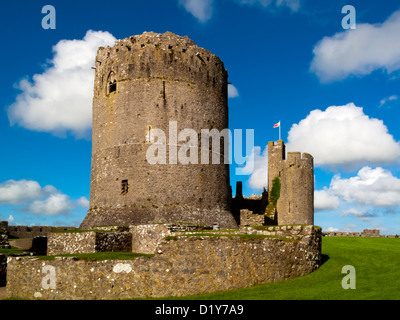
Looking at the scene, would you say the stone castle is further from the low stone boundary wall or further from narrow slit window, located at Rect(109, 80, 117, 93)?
the low stone boundary wall

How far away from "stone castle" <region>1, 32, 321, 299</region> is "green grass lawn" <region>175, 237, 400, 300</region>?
625mm

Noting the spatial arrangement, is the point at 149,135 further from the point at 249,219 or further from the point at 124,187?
the point at 249,219

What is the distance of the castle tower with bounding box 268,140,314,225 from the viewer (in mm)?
34812

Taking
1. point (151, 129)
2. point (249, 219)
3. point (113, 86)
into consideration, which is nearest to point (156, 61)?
point (113, 86)

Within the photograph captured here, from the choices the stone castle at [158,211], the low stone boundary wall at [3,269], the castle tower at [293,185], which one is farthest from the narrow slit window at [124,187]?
the castle tower at [293,185]

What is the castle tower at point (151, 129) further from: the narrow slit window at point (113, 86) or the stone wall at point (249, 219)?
the stone wall at point (249, 219)

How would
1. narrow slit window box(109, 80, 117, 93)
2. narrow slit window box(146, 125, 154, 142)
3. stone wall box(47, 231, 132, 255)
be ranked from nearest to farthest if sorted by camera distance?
stone wall box(47, 231, 132, 255) → narrow slit window box(146, 125, 154, 142) → narrow slit window box(109, 80, 117, 93)

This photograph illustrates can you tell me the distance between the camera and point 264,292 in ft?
42.3

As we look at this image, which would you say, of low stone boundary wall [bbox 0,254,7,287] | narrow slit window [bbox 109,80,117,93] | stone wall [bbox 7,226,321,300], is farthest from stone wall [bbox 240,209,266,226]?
low stone boundary wall [bbox 0,254,7,287]

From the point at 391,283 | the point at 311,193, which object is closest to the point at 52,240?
the point at 391,283

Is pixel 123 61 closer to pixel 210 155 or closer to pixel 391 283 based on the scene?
pixel 210 155

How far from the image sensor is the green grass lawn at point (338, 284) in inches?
461

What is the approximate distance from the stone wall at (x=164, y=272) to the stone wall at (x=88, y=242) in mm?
4108
